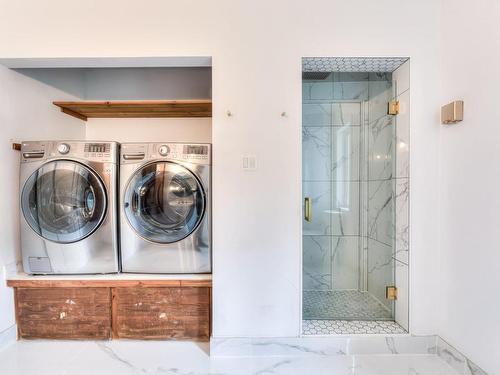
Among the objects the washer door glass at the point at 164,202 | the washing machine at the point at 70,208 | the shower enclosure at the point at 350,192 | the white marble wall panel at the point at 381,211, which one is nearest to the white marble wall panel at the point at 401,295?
the shower enclosure at the point at 350,192

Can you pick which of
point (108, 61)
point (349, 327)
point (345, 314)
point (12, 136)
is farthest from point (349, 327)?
point (12, 136)

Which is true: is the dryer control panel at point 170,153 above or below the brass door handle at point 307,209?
above

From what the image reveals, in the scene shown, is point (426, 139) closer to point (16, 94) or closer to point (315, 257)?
point (315, 257)

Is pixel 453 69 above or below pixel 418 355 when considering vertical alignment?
above

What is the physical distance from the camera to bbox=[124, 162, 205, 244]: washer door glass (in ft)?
6.15

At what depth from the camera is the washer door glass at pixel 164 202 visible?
6.15 ft

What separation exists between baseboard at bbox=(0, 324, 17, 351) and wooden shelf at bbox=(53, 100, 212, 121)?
1.68 meters

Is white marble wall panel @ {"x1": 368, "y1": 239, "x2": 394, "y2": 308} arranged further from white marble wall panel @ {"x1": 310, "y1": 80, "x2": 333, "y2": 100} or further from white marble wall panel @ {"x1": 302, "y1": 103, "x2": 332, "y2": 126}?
white marble wall panel @ {"x1": 310, "y1": 80, "x2": 333, "y2": 100}

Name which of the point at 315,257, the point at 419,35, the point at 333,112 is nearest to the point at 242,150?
the point at 333,112

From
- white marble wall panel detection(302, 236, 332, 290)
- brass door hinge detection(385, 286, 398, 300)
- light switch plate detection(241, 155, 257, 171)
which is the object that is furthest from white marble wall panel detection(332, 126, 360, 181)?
brass door hinge detection(385, 286, 398, 300)

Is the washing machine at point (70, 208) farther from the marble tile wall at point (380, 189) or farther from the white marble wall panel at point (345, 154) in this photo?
the marble tile wall at point (380, 189)

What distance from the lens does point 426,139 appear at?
5.64 ft

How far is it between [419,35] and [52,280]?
9.56 feet

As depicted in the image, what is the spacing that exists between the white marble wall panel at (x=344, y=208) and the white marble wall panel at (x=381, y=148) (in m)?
0.17
